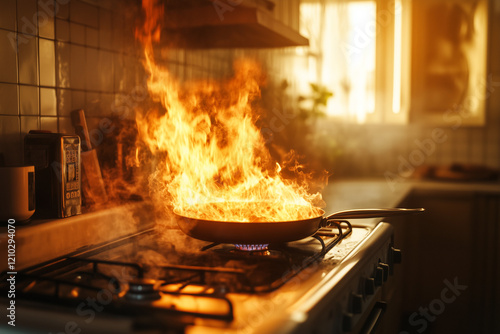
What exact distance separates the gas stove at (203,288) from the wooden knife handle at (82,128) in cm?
28

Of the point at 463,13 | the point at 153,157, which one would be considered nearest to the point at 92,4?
the point at 153,157

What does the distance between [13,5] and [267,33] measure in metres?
0.83

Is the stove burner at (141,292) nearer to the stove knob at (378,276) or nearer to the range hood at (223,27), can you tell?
the stove knob at (378,276)

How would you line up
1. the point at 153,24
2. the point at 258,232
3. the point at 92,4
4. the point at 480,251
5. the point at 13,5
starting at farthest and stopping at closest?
the point at 480,251 < the point at 153,24 < the point at 92,4 < the point at 13,5 < the point at 258,232

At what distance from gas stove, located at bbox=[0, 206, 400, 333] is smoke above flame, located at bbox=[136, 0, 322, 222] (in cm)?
20

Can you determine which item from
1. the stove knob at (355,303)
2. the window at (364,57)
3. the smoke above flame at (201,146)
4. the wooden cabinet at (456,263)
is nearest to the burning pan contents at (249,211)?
the smoke above flame at (201,146)

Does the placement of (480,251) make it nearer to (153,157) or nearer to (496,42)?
(496,42)

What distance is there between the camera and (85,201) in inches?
53.0

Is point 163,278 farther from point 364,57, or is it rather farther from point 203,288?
point 364,57

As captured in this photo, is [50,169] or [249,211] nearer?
[50,169]

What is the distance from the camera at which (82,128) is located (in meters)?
1.36

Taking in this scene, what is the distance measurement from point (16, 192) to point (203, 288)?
48 cm

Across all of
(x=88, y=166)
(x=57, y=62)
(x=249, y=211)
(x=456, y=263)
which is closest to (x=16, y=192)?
(x=88, y=166)

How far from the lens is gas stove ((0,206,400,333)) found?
2.25 ft
